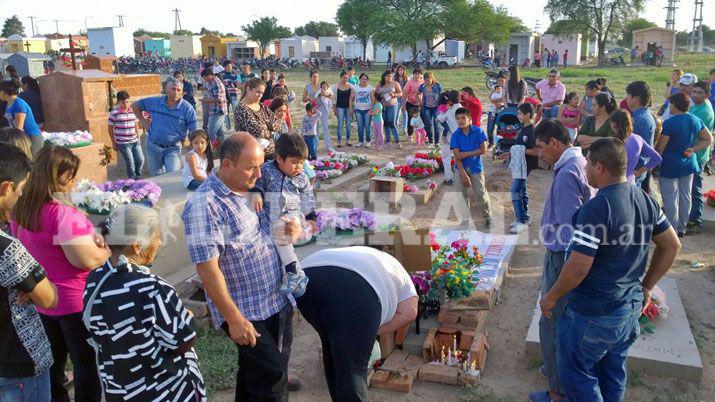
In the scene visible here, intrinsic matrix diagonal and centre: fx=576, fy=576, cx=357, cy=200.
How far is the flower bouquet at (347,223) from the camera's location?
21.3ft

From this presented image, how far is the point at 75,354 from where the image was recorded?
3379mm

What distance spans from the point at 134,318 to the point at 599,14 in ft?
202

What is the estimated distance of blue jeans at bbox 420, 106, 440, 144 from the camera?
12922mm

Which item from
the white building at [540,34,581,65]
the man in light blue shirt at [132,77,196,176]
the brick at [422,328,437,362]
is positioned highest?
the white building at [540,34,581,65]

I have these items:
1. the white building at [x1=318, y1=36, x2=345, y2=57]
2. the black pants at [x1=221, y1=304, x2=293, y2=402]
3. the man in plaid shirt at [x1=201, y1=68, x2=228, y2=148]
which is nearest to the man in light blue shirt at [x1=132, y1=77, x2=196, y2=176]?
the man in plaid shirt at [x1=201, y1=68, x2=228, y2=148]

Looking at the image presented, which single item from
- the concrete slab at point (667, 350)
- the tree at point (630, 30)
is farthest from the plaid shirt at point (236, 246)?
the tree at point (630, 30)

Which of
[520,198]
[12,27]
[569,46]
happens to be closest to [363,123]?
[520,198]

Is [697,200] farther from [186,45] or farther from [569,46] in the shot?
[186,45]

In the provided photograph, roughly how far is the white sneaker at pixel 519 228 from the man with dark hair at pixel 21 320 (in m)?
5.88

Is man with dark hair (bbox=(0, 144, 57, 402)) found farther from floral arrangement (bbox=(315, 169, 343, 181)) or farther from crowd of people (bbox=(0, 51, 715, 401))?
floral arrangement (bbox=(315, 169, 343, 181))

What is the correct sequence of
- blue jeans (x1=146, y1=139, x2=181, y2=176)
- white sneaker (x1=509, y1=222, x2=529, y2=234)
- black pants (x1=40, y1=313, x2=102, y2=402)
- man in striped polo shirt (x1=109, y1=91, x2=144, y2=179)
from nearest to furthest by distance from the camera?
1. black pants (x1=40, y1=313, x2=102, y2=402)
2. white sneaker (x1=509, y1=222, x2=529, y2=234)
3. blue jeans (x1=146, y1=139, x2=181, y2=176)
4. man in striped polo shirt (x1=109, y1=91, x2=144, y2=179)

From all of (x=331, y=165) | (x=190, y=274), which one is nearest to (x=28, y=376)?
(x=190, y=274)

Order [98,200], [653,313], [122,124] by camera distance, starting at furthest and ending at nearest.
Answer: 1. [122,124]
2. [98,200]
3. [653,313]

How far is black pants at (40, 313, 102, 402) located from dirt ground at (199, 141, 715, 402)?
0.92 metres
